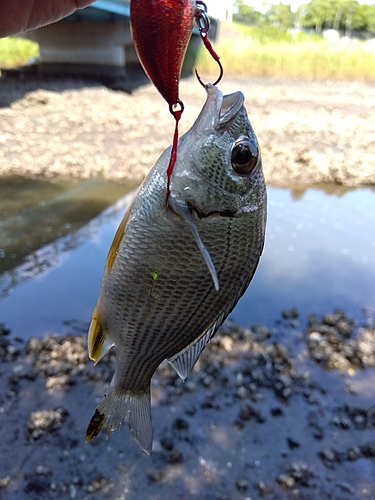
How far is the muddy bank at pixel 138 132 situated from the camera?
28.9 feet

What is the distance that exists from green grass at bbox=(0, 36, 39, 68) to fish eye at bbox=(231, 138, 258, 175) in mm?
19541

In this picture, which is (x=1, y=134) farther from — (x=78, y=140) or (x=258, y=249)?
(x=258, y=249)

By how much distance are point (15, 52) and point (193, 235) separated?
20462 mm

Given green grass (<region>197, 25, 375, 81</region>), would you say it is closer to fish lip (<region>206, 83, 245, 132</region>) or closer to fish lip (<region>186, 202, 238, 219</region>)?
fish lip (<region>206, 83, 245, 132</region>)

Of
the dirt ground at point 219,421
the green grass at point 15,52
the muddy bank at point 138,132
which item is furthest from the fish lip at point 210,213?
the green grass at point 15,52

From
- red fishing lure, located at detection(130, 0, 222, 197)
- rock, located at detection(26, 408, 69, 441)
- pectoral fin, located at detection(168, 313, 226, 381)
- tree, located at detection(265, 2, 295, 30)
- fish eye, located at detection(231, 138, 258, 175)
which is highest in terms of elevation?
tree, located at detection(265, 2, 295, 30)

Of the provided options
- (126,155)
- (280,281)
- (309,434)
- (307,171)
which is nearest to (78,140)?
(126,155)

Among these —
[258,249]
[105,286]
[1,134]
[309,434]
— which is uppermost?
[258,249]

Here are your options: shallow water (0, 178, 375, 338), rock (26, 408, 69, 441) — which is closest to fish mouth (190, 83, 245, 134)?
rock (26, 408, 69, 441)

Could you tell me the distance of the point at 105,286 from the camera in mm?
1556

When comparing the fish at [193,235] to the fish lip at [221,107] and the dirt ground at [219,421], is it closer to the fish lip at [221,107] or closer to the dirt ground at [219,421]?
the fish lip at [221,107]

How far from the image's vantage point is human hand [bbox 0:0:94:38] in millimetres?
2364

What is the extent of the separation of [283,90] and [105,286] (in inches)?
654

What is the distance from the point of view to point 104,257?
5781 mm
